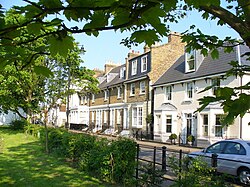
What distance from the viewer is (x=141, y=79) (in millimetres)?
37250

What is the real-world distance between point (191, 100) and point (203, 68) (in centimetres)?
323

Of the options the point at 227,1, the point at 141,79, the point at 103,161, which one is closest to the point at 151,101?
the point at 141,79

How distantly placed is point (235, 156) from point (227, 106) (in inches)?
422

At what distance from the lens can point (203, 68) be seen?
92.0 ft

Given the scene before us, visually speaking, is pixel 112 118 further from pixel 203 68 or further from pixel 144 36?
pixel 144 36

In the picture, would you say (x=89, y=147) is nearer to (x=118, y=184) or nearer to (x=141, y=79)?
(x=118, y=184)

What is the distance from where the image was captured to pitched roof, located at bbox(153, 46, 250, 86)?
83.0ft

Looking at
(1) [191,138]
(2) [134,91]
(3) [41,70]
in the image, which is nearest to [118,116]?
(2) [134,91]

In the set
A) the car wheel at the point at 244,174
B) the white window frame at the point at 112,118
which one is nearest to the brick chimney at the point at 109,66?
the white window frame at the point at 112,118

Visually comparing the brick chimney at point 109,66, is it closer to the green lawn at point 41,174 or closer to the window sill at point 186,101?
the window sill at point 186,101

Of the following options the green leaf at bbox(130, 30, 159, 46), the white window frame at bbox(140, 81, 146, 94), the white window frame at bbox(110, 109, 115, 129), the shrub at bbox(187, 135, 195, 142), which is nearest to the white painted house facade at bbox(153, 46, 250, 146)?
the shrub at bbox(187, 135, 195, 142)

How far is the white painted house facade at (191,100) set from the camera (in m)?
24.3

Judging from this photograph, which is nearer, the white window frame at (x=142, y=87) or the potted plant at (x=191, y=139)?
the potted plant at (x=191, y=139)

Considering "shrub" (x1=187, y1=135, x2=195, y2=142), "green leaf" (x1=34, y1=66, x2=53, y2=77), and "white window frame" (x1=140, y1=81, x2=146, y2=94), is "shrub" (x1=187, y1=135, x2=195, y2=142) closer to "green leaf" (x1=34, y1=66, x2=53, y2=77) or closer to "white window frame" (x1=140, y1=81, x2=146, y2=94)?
"white window frame" (x1=140, y1=81, x2=146, y2=94)
